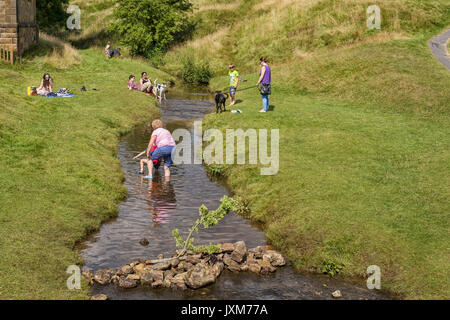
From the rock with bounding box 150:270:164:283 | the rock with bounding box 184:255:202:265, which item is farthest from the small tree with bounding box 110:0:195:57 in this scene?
the rock with bounding box 150:270:164:283

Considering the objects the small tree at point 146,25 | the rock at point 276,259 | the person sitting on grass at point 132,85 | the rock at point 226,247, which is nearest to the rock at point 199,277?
the rock at point 226,247

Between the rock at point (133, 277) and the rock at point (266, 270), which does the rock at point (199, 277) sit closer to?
the rock at point (133, 277)

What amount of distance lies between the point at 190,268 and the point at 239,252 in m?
1.37

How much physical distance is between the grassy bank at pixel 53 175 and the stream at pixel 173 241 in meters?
0.56

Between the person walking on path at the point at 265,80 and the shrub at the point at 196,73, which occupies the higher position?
the shrub at the point at 196,73

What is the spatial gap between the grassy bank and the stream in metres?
0.56

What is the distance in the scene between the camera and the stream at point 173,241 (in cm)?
1198

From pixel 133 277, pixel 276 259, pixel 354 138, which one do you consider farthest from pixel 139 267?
pixel 354 138

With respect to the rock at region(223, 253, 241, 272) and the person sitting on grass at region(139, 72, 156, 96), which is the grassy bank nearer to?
the person sitting on grass at region(139, 72, 156, 96)

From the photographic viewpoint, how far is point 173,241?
14586 mm

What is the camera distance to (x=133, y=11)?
5344cm

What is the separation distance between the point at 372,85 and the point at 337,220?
2050cm

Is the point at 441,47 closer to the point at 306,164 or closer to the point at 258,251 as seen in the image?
the point at 306,164
